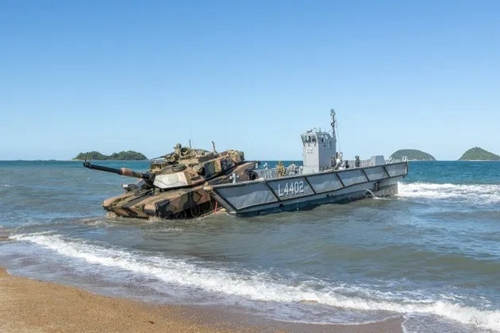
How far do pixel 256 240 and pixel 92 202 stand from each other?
17130 mm

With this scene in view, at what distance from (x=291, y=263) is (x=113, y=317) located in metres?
5.71

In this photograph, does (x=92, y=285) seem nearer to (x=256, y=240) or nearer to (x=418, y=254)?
(x=256, y=240)

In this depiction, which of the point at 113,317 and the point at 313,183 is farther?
the point at 313,183

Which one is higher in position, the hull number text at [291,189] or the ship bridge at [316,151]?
the ship bridge at [316,151]

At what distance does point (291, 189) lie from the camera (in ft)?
78.8

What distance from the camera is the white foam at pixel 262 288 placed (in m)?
7.93

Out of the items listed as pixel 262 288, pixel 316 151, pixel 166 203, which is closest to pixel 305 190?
pixel 316 151

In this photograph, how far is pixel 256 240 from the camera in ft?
51.2

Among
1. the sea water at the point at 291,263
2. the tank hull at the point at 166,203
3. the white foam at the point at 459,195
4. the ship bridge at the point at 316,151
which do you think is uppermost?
the ship bridge at the point at 316,151

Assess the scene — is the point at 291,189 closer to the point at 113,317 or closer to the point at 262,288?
the point at 262,288

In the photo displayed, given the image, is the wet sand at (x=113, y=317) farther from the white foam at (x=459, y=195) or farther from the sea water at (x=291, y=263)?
the white foam at (x=459, y=195)

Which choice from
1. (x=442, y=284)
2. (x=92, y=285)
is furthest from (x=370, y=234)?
(x=92, y=285)

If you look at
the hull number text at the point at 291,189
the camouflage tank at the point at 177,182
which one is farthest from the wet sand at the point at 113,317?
the hull number text at the point at 291,189

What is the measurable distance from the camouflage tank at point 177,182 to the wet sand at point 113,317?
11.2m
